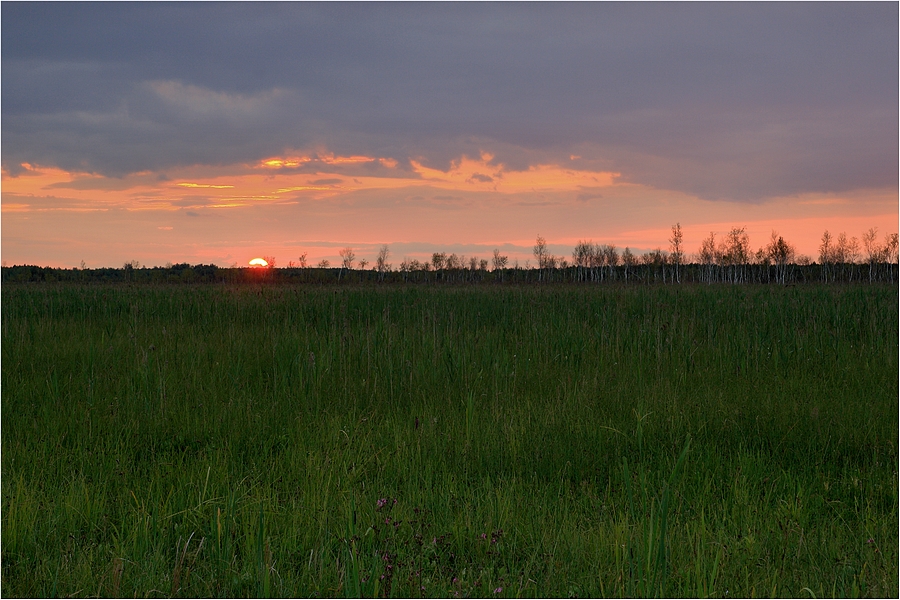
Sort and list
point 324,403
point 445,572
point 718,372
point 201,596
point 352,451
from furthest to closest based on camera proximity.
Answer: point 718,372 → point 324,403 → point 352,451 → point 445,572 → point 201,596

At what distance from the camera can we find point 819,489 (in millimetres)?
3133

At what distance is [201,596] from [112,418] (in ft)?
7.40

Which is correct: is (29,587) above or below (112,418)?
below

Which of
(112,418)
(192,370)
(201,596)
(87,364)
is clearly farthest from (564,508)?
(87,364)

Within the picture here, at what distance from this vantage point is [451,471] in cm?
334

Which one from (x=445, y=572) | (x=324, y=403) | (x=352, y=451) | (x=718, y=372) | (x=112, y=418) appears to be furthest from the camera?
(x=718, y=372)

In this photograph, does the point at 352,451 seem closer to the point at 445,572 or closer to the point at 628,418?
the point at 445,572

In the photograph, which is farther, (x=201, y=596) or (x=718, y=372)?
(x=718, y=372)

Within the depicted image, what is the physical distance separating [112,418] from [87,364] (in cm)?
195

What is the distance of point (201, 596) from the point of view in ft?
7.25

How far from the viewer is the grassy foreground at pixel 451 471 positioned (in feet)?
7.50

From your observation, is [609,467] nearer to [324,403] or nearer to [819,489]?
[819,489]

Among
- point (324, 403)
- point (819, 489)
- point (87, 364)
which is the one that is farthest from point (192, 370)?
point (819, 489)

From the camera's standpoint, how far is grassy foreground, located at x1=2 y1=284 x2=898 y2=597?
2.29m
